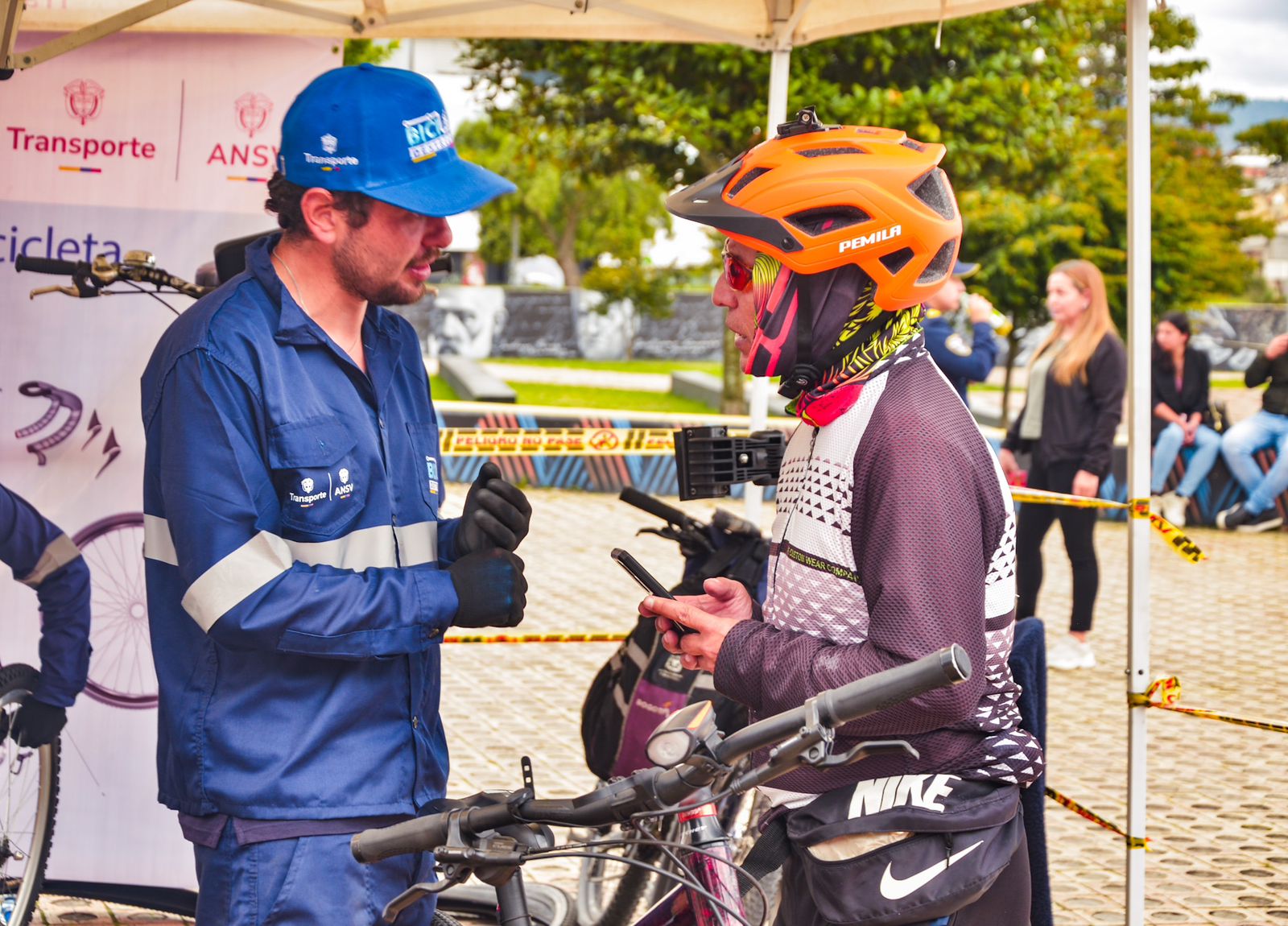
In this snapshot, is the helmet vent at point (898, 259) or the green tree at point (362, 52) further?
the green tree at point (362, 52)

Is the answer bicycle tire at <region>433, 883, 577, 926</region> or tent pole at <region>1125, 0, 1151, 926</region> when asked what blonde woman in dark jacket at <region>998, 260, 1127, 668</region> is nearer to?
tent pole at <region>1125, 0, 1151, 926</region>

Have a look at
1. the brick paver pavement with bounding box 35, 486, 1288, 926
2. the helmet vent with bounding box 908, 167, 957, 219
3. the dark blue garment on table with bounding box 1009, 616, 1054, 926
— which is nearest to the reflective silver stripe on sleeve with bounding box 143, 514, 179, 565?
the helmet vent with bounding box 908, 167, 957, 219

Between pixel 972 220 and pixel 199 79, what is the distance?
12.6 m

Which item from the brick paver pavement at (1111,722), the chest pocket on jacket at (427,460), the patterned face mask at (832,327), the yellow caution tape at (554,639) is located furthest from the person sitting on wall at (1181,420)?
the patterned face mask at (832,327)

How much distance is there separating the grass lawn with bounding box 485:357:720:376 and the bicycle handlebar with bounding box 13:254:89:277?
2436 cm

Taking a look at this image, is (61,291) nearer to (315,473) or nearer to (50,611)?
(50,611)

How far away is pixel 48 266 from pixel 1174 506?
451 inches

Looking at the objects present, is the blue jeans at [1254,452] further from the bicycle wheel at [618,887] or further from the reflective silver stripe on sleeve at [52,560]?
the reflective silver stripe on sleeve at [52,560]

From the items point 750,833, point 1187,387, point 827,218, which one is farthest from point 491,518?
point 1187,387

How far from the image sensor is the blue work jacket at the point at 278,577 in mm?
2211

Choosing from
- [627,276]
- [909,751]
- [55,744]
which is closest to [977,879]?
[909,751]

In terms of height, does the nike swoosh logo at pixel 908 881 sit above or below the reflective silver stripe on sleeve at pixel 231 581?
below

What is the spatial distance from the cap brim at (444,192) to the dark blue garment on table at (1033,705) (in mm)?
1188

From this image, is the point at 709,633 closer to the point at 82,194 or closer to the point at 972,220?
the point at 82,194
